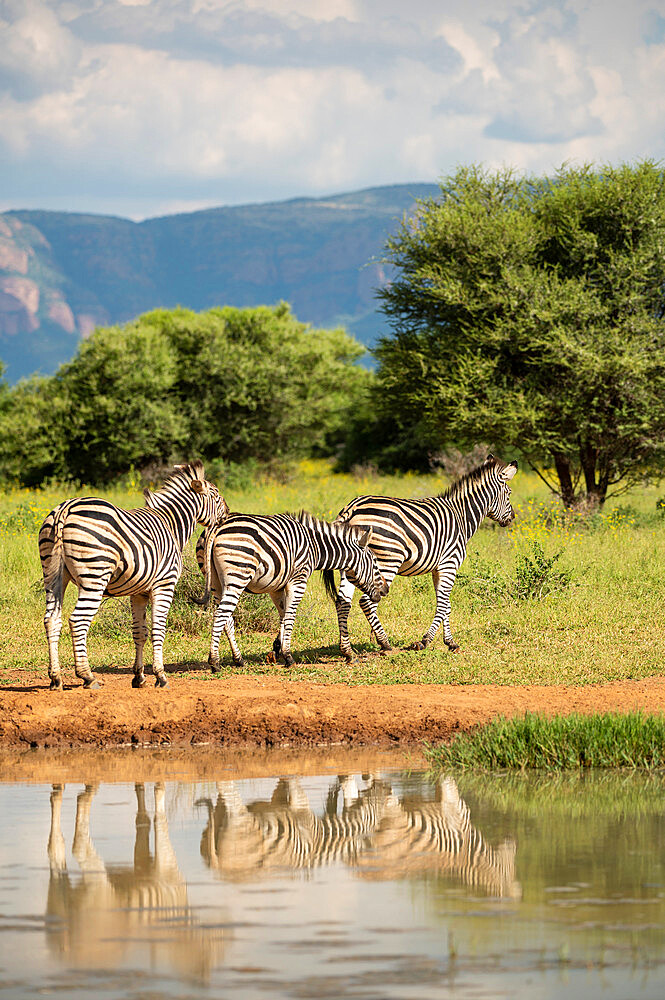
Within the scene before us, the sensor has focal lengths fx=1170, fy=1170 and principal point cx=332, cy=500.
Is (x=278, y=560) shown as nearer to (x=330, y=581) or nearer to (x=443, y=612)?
(x=330, y=581)

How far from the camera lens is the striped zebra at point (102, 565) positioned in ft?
33.9

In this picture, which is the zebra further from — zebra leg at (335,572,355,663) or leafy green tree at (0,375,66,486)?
leafy green tree at (0,375,66,486)

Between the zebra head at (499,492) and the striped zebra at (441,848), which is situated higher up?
the zebra head at (499,492)

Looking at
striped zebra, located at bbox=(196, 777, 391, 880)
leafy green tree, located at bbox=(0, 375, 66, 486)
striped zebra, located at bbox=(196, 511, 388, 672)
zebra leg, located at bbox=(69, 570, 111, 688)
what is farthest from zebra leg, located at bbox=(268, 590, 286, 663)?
leafy green tree, located at bbox=(0, 375, 66, 486)

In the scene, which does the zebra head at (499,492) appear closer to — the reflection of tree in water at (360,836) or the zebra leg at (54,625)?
the zebra leg at (54,625)

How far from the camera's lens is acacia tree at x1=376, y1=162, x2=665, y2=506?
77.8 feet

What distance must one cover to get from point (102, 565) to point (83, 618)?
0.51 meters

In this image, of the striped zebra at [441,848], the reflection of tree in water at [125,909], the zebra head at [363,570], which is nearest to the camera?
the reflection of tree in water at [125,909]

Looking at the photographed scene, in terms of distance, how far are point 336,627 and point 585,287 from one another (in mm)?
13409

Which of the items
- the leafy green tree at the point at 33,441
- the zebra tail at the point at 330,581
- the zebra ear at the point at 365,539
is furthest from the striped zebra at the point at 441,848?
the leafy green tree at the point at 33,441

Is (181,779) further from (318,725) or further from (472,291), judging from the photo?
(472,291)

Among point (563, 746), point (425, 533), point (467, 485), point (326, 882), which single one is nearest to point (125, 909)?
point (326, 882)

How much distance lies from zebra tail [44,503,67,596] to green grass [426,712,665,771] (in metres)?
3.78

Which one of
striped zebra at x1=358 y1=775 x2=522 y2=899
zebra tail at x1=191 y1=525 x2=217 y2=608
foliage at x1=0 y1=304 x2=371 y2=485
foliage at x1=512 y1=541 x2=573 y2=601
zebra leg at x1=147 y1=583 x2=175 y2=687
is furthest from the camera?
foliage at x1=0 y1=304 x2=371 y2=485
